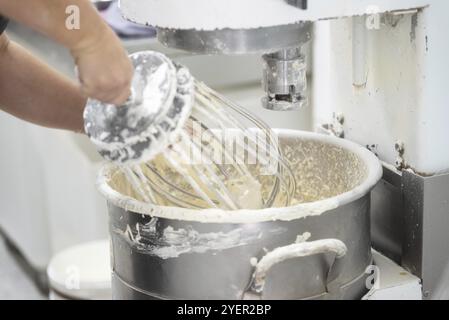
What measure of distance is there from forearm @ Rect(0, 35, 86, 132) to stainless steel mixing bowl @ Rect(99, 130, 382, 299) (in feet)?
0.41

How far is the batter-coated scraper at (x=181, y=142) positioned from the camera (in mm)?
787

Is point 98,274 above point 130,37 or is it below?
below

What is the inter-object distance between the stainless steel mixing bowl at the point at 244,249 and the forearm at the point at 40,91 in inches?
5.0

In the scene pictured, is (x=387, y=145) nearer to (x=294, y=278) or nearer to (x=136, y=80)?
(x=294, y=278)

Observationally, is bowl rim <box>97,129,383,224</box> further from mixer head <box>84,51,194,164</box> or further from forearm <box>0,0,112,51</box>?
forearm <box>0,0,112,51</box>

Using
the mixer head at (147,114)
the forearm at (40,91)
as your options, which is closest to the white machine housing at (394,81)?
the mixer head at (147,114)

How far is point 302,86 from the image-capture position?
92 cm

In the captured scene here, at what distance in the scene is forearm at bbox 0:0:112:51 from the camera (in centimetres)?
74

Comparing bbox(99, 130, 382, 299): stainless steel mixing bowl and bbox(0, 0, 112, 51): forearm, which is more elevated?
bbox(0, 0, 112, 51): forearm

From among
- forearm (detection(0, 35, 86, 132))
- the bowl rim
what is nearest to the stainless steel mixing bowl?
the bowl rim

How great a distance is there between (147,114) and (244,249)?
0.58ft

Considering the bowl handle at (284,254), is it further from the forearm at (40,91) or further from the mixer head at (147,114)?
the forearm at (40,91)

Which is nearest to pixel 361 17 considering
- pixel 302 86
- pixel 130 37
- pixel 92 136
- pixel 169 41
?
pixel 302 86
